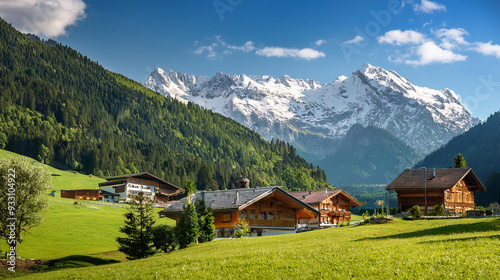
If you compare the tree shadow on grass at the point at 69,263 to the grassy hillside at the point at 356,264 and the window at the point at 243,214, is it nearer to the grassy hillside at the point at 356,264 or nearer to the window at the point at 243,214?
the grassy hillside at the point at 356,264

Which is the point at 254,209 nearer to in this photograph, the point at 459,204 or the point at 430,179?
the point at 430,179

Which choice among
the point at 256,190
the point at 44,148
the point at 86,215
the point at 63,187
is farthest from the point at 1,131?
the point at 256,190

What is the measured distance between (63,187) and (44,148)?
61517mm

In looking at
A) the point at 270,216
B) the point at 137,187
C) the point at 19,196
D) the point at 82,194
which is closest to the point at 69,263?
the point at 19,196

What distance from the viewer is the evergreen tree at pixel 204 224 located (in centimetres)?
4828

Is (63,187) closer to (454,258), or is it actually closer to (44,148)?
(44,148)

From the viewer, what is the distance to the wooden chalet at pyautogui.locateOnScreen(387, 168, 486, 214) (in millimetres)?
68250

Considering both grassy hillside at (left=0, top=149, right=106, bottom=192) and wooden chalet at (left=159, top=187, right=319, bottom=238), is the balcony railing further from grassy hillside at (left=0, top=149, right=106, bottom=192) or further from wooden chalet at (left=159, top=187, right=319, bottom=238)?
grassy hillside at (left=0, top=149, right=106, bottom=192)

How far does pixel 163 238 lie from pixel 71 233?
2230cm

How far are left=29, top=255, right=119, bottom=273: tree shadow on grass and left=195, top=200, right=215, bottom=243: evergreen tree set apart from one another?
1077 centimetres

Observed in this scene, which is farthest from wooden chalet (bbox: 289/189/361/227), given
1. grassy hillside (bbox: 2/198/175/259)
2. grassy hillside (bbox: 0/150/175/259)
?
grassy hillside (bbox: 2/198/175/259)

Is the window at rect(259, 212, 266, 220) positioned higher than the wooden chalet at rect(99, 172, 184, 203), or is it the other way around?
the wooden chalet at rect(99, 172, 184, 203)

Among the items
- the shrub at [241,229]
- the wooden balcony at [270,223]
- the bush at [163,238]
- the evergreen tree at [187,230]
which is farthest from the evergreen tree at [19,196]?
the wooden balcony at [270,223]

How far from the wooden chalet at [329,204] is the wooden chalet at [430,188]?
17.0 metres
